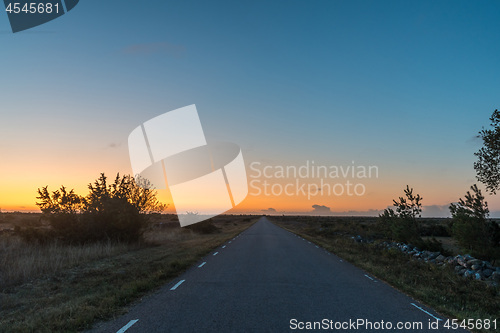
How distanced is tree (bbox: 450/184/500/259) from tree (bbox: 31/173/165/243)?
20851 mm

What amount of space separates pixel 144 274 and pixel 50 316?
15.7 ft

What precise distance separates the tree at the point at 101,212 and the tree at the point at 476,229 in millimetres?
20851

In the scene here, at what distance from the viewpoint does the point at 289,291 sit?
27.9 feet

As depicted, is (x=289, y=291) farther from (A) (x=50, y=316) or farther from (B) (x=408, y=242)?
(B) (x=408, y=242)

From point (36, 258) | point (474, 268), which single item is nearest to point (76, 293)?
point (36, 258)

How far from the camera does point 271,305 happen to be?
23.2 feet

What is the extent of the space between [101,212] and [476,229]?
23.4 metres

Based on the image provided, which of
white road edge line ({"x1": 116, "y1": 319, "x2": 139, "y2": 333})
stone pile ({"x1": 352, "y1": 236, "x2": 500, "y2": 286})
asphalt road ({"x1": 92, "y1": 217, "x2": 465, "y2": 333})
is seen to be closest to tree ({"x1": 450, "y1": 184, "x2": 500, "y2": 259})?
stone pile ({"x1": 352, "y1": 236, "x2": 500, "y2": 286})

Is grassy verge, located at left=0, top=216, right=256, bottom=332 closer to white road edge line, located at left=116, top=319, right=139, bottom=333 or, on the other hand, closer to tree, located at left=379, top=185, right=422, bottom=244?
white road edge line, located at left=116, top=319, right=139, bottom=333

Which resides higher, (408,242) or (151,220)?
(151,220)

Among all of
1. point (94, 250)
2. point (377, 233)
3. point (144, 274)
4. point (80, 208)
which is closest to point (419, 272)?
point (144, 274)

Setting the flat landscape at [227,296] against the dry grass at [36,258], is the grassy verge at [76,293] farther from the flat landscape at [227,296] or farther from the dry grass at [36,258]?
the dry grass at [36,258]

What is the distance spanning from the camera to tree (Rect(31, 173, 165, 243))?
19.8m

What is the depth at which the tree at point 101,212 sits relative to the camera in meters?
19.8
